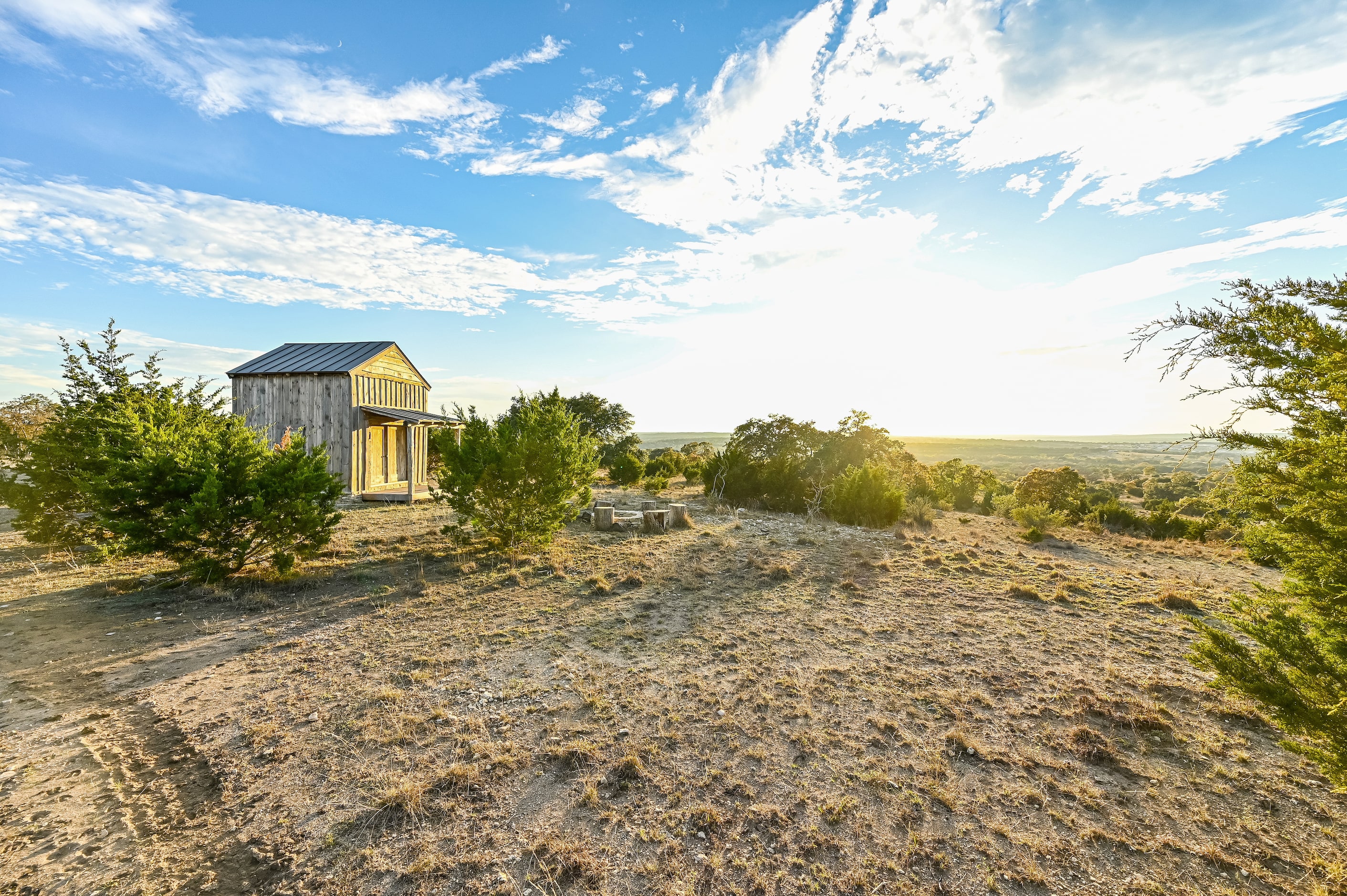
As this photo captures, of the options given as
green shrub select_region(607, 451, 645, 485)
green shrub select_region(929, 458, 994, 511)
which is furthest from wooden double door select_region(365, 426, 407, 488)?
green shrub select_region(929, 458, 994, 511)

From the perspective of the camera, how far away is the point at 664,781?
3.67 m

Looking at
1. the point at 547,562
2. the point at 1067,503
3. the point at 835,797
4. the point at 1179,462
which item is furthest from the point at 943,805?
the point at 1067,503

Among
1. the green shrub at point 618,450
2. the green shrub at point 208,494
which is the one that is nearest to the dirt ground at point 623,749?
the green shrub at point 208,494

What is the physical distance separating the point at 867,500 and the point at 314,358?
19.6m

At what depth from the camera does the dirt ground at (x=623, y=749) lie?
9.68 feet

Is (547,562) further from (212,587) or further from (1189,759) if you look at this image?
(1189,759)

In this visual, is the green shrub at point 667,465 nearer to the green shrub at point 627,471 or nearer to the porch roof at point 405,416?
the green shrub at point 627,471

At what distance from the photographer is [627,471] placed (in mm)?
24578

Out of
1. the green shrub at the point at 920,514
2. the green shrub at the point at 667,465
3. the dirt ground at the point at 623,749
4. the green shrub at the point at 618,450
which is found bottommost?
the dirt ground at the point at 623,749

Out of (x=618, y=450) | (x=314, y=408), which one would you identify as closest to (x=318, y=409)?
(x=314, y=408)

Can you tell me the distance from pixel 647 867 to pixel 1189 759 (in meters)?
4.60

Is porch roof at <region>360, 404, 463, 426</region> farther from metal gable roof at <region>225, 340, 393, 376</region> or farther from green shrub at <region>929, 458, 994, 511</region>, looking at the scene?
green shrub at <region>929, 458, 994, 511</region>

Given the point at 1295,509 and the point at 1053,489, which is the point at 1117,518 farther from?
the point at 1295,509

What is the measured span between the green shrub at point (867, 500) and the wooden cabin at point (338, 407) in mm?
12445
